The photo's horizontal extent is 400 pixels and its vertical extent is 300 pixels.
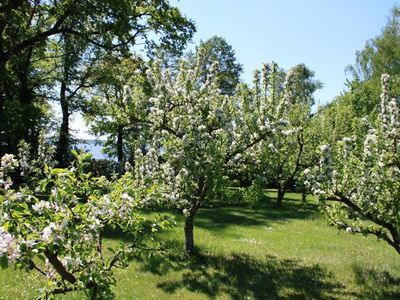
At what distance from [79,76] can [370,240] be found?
97.2 ft

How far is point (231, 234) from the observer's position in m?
18.1

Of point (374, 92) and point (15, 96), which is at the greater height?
point (374, 92)

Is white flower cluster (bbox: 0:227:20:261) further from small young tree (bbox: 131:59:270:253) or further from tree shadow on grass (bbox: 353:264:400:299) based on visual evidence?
tree shadow on grass (bbox: 353:264:400:299)

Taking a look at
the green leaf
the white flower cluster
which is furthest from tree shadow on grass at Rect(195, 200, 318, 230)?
A: the green leaf

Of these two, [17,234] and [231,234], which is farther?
[231,234]

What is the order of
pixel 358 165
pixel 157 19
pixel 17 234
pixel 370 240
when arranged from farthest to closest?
pixel 157 19
pixel 370 240
pixel 358 165
pixel 17 234

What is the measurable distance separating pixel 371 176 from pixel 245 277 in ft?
15.1

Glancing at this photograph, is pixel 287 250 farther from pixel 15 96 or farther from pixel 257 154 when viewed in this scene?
pixel 15 96

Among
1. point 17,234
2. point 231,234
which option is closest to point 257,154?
point 231,234

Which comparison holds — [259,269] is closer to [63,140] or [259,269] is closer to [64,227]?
[64,227]

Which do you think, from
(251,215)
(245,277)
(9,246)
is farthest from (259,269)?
(251,215)

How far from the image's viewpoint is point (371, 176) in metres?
9.75

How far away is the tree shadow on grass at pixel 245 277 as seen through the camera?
10805mm

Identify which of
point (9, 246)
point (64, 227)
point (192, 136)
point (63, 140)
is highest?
point (63, 140)
